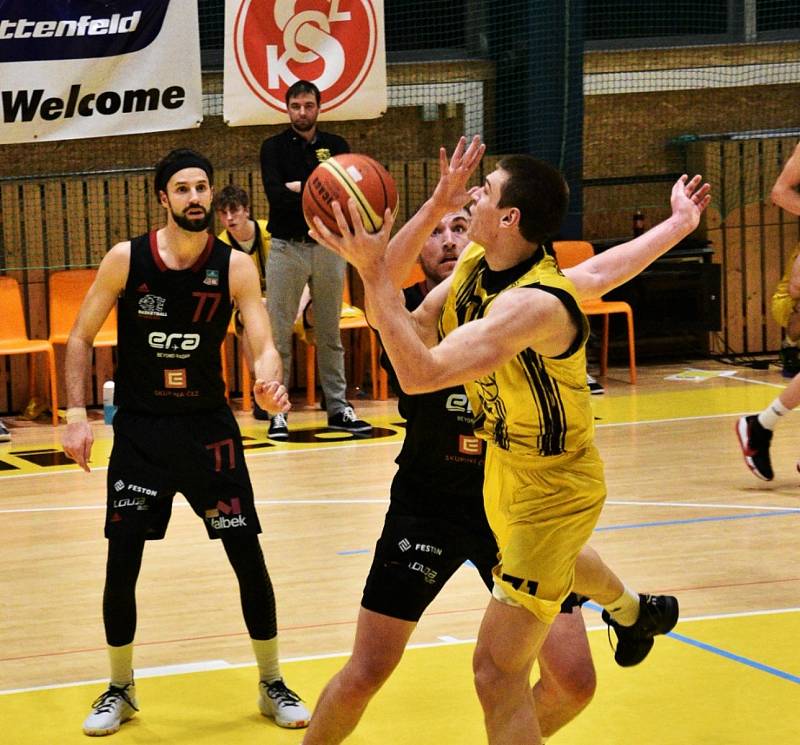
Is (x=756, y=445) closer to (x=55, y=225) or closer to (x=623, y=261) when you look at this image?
(x=623, y=261)

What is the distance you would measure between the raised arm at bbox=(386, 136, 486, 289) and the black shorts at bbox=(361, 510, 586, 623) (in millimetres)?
706

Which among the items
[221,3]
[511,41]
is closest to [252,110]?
[221,3]

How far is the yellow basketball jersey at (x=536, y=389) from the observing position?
3938 mm

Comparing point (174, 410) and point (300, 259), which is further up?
point (300, 259)

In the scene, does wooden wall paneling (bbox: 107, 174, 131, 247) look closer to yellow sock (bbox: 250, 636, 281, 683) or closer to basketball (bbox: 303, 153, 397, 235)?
yellow sock (bbox: 250, 636, 281, 683)

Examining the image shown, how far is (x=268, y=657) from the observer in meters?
5.14

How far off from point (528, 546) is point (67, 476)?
19.1 feet

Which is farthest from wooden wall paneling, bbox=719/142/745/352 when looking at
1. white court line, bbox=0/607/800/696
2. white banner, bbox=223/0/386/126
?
white court line, bbox=0/607/800/696

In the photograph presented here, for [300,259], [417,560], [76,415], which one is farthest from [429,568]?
[300,259]

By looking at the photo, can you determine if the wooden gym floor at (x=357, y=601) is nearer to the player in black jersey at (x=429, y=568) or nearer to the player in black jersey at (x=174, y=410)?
the player in black jersey at (x=174, y=410)

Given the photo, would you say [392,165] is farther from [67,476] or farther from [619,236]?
[67,476]

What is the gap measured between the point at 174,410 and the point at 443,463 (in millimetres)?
1193

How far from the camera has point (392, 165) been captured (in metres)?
12.4

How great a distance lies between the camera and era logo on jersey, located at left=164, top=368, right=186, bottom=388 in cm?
521
